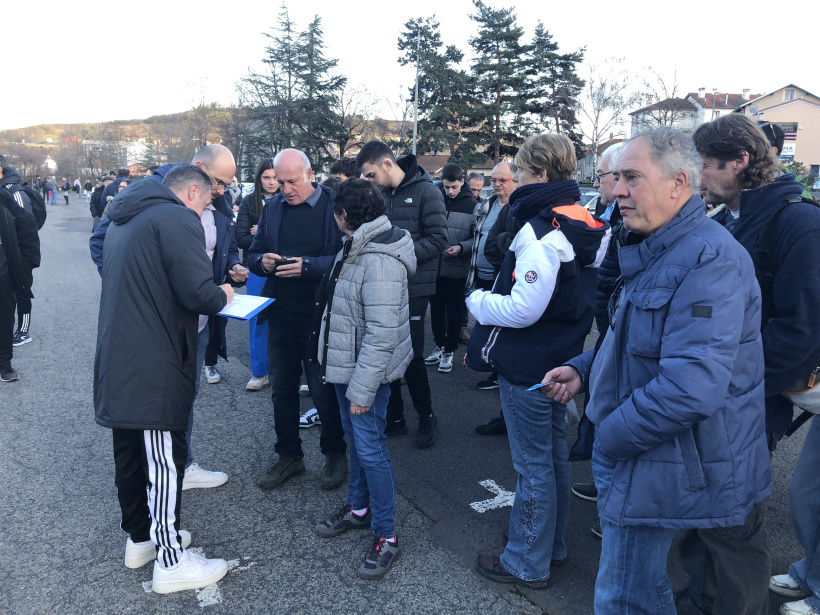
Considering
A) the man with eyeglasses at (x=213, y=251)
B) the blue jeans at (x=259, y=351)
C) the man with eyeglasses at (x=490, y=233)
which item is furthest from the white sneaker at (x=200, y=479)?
the man with eyeglasses at (x=490, y=233)

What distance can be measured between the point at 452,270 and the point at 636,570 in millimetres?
4413

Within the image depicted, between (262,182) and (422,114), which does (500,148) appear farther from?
(262,182)

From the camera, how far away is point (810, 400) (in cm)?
227

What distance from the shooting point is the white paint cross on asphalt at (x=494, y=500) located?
333cm

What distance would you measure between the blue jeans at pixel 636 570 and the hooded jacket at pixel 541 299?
2.31 feet

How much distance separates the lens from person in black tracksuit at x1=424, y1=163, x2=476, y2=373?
6004 mm

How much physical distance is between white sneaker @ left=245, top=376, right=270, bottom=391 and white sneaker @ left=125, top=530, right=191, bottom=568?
2515 millimetres

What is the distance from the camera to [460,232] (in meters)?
6.24

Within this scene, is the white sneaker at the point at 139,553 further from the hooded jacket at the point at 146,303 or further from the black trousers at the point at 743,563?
the black trousers at the point at 743,563

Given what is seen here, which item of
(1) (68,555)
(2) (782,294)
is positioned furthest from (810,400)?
(1) (68,555)

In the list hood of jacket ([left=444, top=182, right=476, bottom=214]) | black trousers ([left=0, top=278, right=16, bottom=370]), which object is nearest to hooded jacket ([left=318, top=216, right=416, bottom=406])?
hood of jacket ([left=444, top=182, right=476, bottom=214])

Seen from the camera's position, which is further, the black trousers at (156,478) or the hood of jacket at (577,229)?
the black trousers at (156,478)

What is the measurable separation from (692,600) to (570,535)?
77 cm

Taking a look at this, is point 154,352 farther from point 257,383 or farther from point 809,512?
point 809,512
